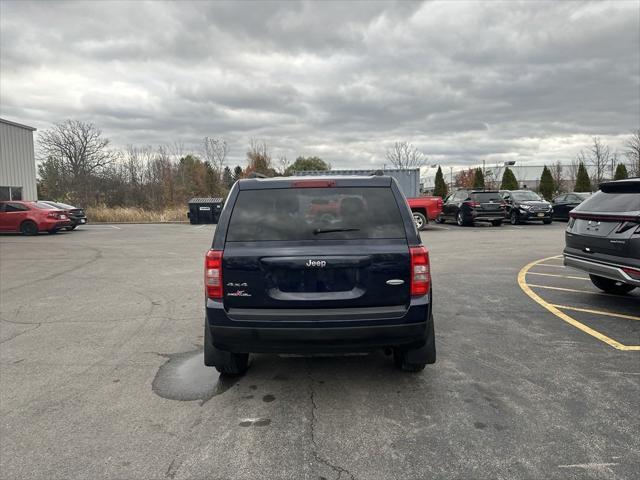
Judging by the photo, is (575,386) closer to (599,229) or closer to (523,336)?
(523,336)

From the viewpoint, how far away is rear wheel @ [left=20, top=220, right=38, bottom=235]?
19.6 meters

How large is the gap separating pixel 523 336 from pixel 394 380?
2005 mm

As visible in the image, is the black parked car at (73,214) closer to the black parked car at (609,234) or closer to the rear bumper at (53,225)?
the rear bumper at (53,225)

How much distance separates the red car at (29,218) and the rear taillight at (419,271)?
20482 mm

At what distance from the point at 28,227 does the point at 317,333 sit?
20705 mm

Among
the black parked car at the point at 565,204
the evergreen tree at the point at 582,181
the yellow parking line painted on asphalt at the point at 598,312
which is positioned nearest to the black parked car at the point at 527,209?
the black parked car at the point at 565,204

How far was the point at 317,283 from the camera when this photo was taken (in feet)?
11.1

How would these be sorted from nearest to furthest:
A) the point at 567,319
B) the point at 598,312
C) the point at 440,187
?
the point at 567,319 < the point at 598,312 < the point at 440,187

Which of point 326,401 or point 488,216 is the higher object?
point 488,216

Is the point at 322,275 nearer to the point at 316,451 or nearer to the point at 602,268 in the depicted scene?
the point at 316,451

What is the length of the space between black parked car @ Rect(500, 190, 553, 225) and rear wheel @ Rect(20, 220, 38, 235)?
2110 cm

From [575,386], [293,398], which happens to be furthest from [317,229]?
[575,386]

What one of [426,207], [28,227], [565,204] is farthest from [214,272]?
[565,204]

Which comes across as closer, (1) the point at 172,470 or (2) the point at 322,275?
(1) the point at 172,470
